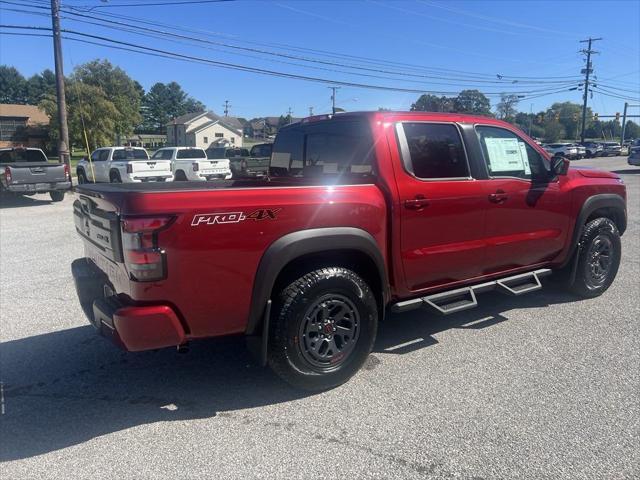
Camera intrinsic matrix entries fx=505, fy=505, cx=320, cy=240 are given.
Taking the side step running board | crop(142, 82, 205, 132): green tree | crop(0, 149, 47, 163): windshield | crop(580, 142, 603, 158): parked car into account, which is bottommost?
the side step running board

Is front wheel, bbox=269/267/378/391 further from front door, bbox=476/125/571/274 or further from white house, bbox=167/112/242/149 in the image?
white house, bbox=167/112/242/149

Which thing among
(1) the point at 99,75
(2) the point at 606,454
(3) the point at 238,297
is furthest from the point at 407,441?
(1) the point at 99,75

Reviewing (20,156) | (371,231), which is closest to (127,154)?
(20,156)

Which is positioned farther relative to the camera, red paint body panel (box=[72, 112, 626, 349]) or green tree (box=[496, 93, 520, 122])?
green tree (box=[496, 93, 520, 122])

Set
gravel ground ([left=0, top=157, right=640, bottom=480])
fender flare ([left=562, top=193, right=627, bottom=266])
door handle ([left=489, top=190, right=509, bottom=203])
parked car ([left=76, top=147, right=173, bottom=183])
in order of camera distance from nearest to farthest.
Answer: gravel ground ([left=0, top=157, right=640, bottom=480])
door handle ([left=489, top=190, right=509, bottom=203])
fender flare ([left=562, top=193, right=627, bottom=266])
parked car ([left=76, top=147, right=173, bottom=183])

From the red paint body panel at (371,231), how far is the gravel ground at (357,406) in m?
0.60

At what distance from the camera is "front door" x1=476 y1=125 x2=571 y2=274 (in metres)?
4.55

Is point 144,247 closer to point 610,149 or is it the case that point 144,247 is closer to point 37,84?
point 610,149

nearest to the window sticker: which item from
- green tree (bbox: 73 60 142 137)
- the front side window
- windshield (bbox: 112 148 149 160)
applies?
the front side window

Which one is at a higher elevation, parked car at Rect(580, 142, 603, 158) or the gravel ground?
parked car at Rect(580, 142, 603, 158)

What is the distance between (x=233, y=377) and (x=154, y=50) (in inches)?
872

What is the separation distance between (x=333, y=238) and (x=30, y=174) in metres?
14.2

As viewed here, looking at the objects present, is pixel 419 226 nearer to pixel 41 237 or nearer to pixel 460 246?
pixel 460 246

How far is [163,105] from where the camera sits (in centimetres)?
13600
